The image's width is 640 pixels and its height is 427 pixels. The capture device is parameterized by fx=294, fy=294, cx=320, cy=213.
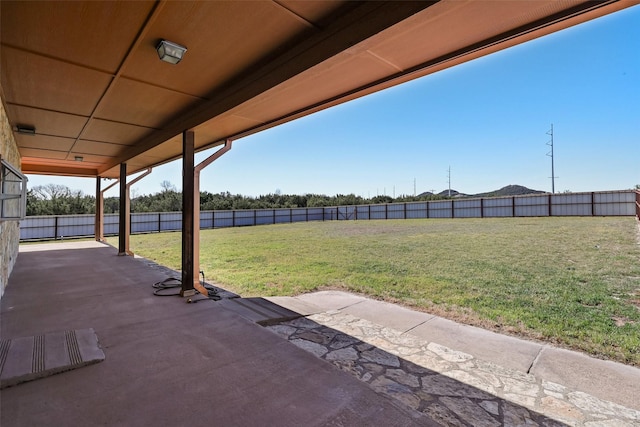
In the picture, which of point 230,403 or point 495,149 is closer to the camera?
point 230,403

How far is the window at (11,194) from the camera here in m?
2.86

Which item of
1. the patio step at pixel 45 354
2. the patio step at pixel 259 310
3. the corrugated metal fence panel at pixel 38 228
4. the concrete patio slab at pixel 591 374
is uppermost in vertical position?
the corrugated metal fence panel at pixel 38 228

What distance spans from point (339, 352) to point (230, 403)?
1123mm

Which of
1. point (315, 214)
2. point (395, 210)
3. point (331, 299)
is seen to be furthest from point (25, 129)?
point (395, 210)

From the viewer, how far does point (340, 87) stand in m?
2.67

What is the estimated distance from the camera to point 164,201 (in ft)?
82.8

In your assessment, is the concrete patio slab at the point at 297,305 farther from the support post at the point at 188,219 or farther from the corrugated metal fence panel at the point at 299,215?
the corrugated metal fence panel at the point at 299,215

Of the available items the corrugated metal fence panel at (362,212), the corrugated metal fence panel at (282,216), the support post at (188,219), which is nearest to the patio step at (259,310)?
the support post at (188,219)

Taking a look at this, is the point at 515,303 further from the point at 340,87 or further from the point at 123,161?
the point at 123,161

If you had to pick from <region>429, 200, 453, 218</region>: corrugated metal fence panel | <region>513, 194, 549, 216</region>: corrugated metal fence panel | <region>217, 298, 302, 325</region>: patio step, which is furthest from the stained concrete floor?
<region>513, 194, 549, 216</region>: corrugated metal fence panel

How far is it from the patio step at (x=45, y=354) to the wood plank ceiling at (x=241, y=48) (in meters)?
2.39

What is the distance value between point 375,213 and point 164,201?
17974 millimetres

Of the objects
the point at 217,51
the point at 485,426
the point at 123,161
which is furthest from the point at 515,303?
the point at 123,161

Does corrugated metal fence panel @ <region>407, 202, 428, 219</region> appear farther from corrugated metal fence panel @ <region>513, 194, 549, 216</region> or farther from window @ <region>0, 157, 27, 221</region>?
window @ <region>0, 157, 27, 221</region>
